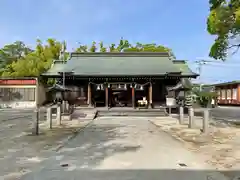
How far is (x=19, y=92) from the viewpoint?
3198cm

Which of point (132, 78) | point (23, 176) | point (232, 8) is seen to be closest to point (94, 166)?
point (23, 176)

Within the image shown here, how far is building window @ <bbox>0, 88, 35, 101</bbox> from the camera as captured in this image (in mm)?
31812

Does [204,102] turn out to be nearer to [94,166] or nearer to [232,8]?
[232,8]

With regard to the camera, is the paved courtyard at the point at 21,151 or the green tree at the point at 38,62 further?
the green tree at the point at 38,62

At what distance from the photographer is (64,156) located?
6.82 metres

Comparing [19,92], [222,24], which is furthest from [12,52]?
[222,24]

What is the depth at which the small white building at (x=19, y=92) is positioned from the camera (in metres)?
31.6

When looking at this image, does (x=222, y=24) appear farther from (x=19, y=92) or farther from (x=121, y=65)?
(x=19, y=92)

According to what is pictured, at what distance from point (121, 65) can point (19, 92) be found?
1400 cm

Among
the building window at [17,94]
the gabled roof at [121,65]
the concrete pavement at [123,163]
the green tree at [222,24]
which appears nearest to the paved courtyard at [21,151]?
the concrete pavement at [123,163]

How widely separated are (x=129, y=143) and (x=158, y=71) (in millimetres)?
15478

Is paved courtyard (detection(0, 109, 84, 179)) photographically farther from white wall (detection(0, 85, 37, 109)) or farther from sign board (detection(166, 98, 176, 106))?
white wall (detection(0, 85, 37, 109))

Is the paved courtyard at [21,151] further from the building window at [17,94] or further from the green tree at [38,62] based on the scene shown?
the green tree at [38,62]

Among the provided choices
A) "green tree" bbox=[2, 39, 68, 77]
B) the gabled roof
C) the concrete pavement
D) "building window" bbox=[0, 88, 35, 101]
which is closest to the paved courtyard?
the concrete pavement
